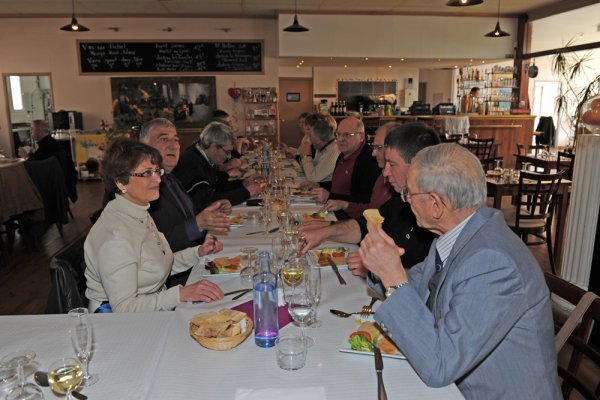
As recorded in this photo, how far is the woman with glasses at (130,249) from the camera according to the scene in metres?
1.92

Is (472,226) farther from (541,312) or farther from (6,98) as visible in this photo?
(6,98)

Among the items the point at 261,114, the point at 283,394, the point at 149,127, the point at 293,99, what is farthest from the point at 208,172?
the point at 293,99

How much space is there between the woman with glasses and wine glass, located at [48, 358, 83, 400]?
619 mm

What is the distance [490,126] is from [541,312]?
10.3 m

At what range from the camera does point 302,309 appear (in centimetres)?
162

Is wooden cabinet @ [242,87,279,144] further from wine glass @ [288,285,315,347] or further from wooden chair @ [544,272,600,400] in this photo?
wooden chair @ [544,272,600,400]

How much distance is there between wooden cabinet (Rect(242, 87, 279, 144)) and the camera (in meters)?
10.7

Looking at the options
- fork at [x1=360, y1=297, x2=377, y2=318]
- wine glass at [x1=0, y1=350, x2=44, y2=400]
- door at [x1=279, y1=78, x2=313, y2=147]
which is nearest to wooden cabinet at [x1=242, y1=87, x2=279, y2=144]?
door at [x1=279, y1=78, x2=313, y2=147]

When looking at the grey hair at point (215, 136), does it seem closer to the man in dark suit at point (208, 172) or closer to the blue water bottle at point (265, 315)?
the man in dark suit at point (208, 172)

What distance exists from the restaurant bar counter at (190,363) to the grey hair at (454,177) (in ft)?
1.76

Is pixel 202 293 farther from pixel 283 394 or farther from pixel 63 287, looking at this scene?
pixel 283 394

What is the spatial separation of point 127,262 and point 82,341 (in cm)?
58

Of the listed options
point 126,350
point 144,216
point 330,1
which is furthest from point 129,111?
point 126,350

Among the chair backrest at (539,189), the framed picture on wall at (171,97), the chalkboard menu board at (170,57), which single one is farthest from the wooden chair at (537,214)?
the framed picture on wall at (171,97)
